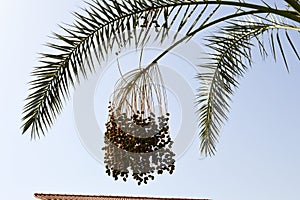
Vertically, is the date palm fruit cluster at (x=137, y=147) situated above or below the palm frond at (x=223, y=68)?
below

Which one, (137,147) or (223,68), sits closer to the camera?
(137,147)

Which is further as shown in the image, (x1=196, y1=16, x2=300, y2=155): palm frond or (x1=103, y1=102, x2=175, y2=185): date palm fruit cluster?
(x1=196, y1=16, x2=300, y2=155): palm frond

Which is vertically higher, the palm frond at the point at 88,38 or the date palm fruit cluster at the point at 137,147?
the palm frond at the point at 88,38

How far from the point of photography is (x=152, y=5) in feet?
11.4

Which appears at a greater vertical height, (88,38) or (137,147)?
(88,38)

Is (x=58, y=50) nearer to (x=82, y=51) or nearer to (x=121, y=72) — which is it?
(x=82, y=51)

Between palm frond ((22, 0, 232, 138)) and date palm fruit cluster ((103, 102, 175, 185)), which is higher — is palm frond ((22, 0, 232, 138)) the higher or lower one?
the higher one

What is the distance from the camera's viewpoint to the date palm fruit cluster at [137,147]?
2818 millimetres

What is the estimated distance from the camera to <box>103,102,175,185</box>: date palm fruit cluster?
2.82 m

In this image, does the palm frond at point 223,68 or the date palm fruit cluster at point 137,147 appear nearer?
the date palm fruit cluster at point 137,147

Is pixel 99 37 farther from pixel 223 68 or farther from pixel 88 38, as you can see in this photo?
pixel 223 68

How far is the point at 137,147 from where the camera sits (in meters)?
2.81

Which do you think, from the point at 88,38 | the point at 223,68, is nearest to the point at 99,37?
the point at 88,38

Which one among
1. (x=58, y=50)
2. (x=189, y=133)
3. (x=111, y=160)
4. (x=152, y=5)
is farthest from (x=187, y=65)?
(x=111, y=160)
